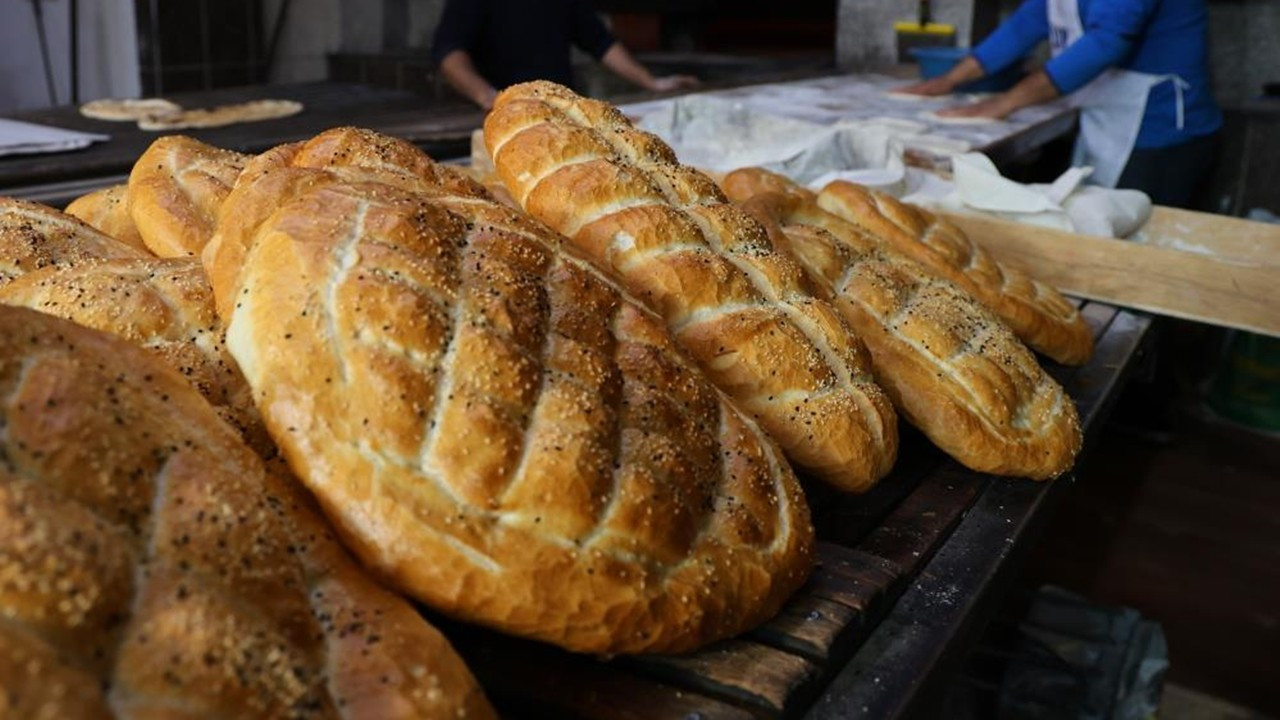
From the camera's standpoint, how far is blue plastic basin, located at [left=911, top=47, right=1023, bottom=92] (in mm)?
7543

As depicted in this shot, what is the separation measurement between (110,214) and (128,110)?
3363 mm

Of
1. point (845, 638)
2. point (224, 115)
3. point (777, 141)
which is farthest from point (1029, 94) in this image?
point (845, 638)

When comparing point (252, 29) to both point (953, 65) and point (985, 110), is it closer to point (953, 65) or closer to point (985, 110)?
point (953, 65)

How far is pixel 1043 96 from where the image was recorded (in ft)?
20.8

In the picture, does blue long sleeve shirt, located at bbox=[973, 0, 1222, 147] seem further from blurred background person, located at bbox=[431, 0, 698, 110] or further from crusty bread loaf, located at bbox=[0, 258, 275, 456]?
crusty bread loaf, located at bbox=[0, 258, 275, 456]

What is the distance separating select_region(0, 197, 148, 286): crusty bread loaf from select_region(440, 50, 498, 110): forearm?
4260 millimetres

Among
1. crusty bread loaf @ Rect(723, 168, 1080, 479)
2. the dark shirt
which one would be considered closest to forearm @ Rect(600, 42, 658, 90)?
the dark shirt

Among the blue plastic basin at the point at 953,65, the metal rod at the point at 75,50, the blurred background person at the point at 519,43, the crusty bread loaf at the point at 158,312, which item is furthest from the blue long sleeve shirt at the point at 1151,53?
the metal rod at the point at 75,50

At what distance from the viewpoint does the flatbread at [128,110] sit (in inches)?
206

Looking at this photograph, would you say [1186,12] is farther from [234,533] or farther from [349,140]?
[234,533]

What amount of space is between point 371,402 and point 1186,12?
6.46m

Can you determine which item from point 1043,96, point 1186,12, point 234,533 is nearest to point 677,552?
point 234,533

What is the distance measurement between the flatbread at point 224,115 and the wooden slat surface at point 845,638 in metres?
4.09

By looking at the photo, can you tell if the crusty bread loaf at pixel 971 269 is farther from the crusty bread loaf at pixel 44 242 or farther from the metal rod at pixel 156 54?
the metal rod at pixel 156 54
